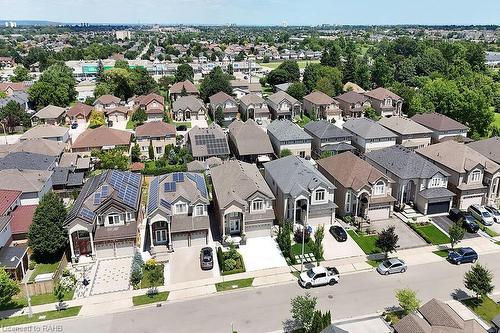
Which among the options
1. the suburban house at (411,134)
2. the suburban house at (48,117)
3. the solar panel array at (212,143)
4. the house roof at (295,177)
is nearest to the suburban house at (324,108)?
the suburban house at (411,134)

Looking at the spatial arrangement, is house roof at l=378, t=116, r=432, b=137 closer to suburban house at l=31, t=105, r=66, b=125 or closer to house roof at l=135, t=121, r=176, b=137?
house roof at l=135, t=121, r=176, b=137

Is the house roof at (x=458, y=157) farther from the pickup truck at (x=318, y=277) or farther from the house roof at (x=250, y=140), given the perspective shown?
the pickup truck at (x=318, y=277)

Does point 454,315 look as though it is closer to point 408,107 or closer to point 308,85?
point 408,107

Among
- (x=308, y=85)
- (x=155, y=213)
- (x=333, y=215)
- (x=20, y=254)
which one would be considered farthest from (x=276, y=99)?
(x=20, y=254)

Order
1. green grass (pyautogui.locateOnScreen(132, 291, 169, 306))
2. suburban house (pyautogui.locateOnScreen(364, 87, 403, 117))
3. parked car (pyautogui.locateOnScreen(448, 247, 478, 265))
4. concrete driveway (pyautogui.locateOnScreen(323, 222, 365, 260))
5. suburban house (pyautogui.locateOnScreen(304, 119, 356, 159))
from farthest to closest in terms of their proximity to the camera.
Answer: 1. suburban house (pyautogui.locateOnScreen(364, 87, 403, 117))
2. suburban house (pyautogui.locateOnScreen(304, 119, 356, 159))
3. concrete driveway (pyautogui.locateOnScreen(323, 222, 365, 260))
4. parked car (pyautogui.locateOnScreen(448, 247, 478, 265))
5. green grass (pyautogui.locateOnScreen(132, 291, 169, 306))

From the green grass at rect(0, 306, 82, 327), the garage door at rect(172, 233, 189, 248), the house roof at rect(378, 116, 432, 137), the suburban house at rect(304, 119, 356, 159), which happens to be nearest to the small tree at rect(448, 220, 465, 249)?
the garage door at rect(172, 233, 189, 248)
